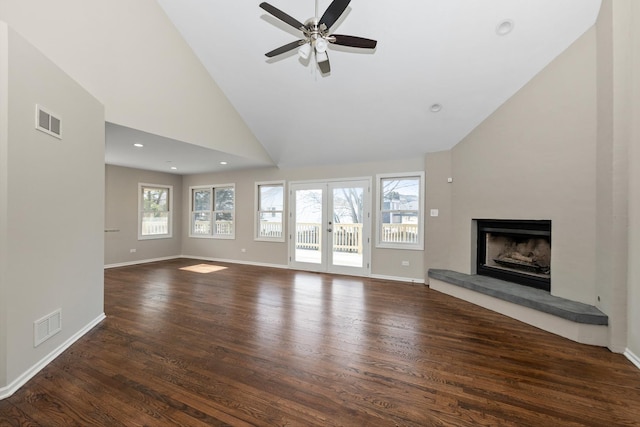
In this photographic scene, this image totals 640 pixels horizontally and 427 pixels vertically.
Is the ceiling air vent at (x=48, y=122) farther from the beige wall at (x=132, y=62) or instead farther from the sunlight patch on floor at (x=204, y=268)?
the sunlight patch on floor at (x=204, y=268)

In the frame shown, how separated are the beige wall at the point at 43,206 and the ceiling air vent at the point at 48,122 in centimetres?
5

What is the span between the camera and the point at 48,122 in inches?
89.0

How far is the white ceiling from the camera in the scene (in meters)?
3.05

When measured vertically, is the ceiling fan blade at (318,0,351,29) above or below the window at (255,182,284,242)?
above

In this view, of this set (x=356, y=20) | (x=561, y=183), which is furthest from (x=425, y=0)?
(x=561, y=183)

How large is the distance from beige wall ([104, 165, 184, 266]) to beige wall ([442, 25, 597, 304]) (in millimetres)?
7695

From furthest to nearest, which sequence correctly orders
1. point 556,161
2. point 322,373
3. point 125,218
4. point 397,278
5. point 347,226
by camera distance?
point 125,218, point 347,226, point 397,278, point 556,161, point 322,373

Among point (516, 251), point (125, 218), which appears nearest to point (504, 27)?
point (516, 251)

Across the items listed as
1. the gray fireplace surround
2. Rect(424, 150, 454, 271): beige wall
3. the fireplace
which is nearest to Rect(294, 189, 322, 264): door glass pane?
Rect(424, 150, 454, 271): beige wall

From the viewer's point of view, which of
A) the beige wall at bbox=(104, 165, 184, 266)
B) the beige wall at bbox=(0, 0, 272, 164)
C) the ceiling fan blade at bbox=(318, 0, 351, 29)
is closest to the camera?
the ceiling fan blade at bbox=(318, 0, 351, 29)

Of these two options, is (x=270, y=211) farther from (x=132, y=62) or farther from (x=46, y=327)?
(x=46, y=327)

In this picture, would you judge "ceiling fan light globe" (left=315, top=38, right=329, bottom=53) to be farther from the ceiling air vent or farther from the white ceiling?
the ceiling air vent

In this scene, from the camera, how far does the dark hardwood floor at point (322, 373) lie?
1.69m

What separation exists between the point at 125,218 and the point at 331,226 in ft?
16.8
